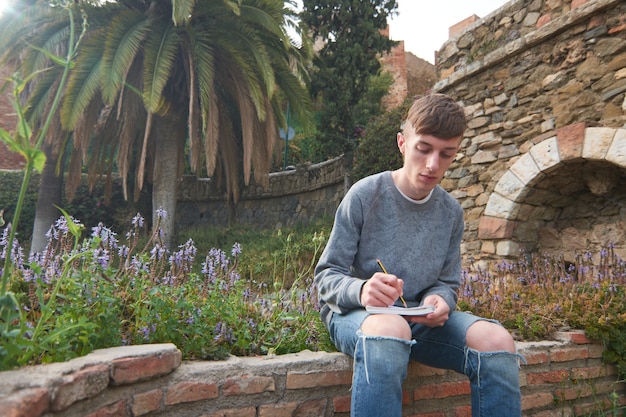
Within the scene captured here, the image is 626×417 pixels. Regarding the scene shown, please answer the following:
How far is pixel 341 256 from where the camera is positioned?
1720 millimetres

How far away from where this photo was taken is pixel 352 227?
1.74 meters

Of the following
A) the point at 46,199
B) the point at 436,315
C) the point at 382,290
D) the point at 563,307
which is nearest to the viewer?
the point at 382,290

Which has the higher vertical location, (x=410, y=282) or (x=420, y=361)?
(x=410, y=282)

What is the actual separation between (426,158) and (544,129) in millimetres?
3445

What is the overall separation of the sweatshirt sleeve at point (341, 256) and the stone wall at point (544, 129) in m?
3.27

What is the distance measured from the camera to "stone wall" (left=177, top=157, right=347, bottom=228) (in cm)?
970

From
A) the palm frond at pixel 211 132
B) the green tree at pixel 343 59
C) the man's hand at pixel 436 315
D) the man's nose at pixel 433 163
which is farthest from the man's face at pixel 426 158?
the green tree at pixel 343 59

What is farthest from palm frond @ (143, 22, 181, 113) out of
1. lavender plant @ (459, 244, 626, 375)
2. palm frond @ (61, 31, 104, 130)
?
lavender plant @ (459, 244, 626, 375)

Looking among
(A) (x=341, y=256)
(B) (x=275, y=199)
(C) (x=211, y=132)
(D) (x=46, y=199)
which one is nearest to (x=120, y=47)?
(C) (x=211, y=132)

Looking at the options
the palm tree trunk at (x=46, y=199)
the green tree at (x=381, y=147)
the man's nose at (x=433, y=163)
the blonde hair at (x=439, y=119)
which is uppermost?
the green tree at (x=381, y=147)

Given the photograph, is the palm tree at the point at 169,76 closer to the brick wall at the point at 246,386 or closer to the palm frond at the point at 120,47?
the palm frond at the point at 120,47

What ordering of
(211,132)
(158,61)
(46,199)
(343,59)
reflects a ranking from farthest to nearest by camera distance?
(46,199), (343,59), (211,132), (158,61)

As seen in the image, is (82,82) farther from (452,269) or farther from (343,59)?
(452,269)

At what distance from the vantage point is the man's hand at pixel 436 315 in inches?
62.4
